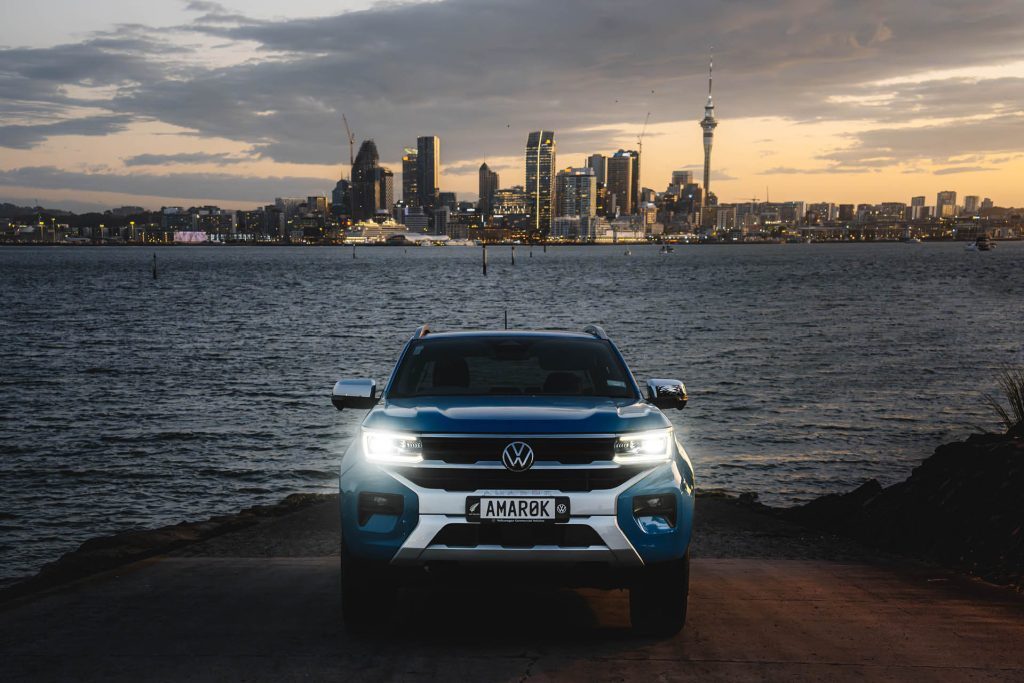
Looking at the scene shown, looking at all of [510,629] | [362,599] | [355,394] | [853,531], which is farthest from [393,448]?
[853,531]

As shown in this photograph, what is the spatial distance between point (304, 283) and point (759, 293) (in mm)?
49744

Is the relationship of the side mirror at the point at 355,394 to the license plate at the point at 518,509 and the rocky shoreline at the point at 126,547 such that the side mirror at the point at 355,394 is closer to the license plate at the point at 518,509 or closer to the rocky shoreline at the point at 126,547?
the license plate at the point at 518,509

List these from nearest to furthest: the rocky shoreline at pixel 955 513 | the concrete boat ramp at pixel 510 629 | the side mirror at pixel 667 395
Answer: the concrete boat ramp at pixel 510 629
the side mirror at pixel 667 395
the rocky shoreline at pixel 955 513

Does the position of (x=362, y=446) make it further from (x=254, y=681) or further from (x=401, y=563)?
(x=254, y=681)

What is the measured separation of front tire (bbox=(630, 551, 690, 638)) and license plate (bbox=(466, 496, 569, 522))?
25.5 inches

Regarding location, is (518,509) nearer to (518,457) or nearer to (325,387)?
(518,457)

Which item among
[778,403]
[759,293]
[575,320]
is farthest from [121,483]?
[759,293]

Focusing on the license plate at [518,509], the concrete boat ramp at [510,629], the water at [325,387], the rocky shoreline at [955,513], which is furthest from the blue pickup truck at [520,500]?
the water at [325,387]

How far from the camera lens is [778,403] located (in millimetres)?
25656

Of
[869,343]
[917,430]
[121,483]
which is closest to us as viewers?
[121,483]

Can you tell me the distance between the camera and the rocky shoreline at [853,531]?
321 inches

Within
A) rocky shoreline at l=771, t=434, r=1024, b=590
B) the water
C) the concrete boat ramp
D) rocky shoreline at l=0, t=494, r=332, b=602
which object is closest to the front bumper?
the concrete boat ramp

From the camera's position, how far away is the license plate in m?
5.02

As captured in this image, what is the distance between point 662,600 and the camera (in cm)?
555
